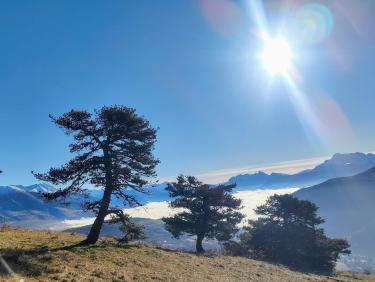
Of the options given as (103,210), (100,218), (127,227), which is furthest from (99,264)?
(127,227)

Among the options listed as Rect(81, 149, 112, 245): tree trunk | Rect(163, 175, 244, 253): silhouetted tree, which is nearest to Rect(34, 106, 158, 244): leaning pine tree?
Rect(81, 149, 112, 245): tree trunk

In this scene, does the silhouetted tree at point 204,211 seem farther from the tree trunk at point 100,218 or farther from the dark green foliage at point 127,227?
the tree trunk at point 100,218

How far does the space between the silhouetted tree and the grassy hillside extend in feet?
51.7

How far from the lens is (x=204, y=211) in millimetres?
56750

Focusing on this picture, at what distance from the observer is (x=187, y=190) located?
190ft

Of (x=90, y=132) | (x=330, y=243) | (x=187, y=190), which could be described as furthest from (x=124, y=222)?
(x=330, y=243)

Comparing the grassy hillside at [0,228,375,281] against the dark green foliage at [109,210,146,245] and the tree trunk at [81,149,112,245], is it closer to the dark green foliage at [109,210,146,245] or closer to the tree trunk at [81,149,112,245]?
the tree trunk at [81,149,112,245]

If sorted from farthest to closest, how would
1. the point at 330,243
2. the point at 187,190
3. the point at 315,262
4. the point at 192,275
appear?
the point at 330,243
the point at 315,262
the point at 187,190
the point at 192,275

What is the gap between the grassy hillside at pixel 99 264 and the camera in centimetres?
2244

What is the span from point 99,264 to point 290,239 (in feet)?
166

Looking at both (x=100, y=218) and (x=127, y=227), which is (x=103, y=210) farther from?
(x=127, y=227)

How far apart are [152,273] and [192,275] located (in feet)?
12.5

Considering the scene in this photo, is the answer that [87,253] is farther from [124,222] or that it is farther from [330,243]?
[330,243]

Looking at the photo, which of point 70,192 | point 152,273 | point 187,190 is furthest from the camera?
point 187,190
